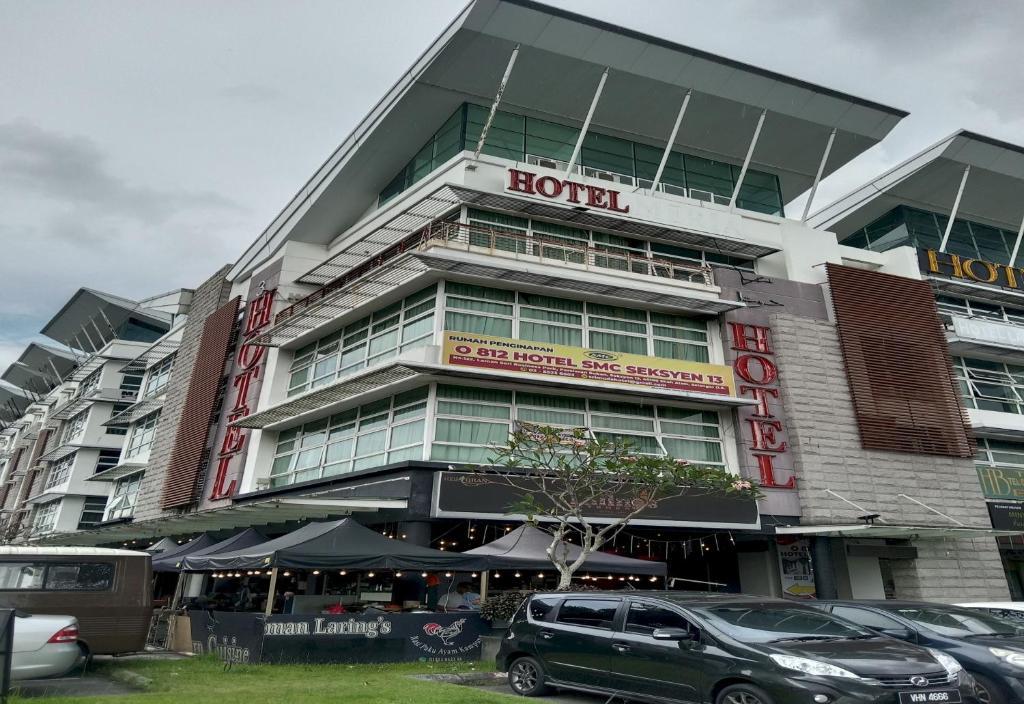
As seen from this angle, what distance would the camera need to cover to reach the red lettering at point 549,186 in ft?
Result: 81.0

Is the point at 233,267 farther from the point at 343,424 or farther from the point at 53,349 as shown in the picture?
the point at 53,349

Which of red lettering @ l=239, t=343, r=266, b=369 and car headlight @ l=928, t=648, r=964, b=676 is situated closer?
car headlight @ l=928, t=648, r=964, b=676

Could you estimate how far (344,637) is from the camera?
45.0ft

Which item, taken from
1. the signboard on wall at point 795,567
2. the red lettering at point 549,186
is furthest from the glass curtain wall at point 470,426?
the red lettering at point 549,186

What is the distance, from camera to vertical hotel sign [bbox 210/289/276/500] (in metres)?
28.4

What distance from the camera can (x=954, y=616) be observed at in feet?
35.1

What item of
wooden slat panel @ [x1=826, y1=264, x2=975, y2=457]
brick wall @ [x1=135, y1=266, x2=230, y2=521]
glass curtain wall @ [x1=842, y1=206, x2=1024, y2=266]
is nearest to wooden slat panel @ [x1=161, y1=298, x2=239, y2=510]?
brick wall @ [x1=135, y1=266, x2=230, y2=521]

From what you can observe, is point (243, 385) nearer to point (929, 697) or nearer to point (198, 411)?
point (198, 411)

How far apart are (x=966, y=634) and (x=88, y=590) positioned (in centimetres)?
1414

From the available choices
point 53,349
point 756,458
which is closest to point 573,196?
point 756,458

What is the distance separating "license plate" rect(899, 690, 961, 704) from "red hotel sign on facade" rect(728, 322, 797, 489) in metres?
16.2

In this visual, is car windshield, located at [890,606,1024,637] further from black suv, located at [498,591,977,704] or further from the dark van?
the dark van

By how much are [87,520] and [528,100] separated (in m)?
39.5

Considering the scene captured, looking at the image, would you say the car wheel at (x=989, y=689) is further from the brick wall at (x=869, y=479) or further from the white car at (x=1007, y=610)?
the brick wall at (x=869, y=479)
